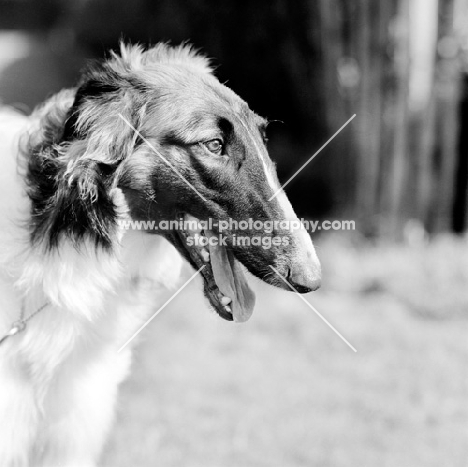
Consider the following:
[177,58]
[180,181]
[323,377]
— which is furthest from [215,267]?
[323,377]

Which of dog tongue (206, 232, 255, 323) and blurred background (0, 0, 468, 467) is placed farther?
blurred background (0, 0, 468, 467)

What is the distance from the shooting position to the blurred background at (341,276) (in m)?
4.36

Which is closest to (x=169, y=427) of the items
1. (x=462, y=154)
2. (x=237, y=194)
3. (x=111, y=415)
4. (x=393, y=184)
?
(x=111, y=415)

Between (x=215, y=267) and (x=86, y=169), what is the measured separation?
0.64 m

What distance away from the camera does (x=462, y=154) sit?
296 inches

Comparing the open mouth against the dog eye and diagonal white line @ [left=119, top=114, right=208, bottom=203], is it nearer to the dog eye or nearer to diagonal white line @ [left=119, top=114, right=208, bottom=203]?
diagonal white line @ [left=119, top=114, right=208, bottom=203]

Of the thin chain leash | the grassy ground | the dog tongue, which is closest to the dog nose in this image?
the dog tongue

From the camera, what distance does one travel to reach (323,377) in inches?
205

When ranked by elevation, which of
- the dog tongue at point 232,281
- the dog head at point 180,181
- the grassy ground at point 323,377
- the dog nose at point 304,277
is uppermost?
the dog head at point 180,181

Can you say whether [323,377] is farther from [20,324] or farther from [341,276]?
[20,324]

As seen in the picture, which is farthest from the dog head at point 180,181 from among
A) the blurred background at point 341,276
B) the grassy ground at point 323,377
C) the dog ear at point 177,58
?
the grassy ground at point 323,377

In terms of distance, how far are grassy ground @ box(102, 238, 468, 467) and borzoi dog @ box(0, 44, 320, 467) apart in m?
1.26

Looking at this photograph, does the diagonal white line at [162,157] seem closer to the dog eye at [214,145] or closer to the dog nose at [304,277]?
the dog eye at [214,145]

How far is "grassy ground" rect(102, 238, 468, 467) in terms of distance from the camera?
4.18 m
